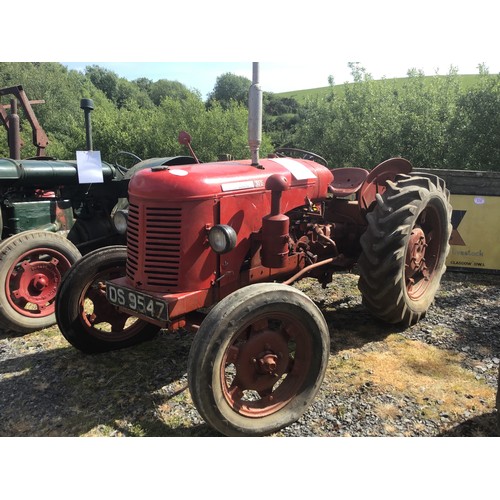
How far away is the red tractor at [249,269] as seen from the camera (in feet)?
8.47

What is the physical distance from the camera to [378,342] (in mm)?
3902

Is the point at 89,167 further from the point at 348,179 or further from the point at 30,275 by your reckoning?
the point at 348,179

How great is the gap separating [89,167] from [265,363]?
3246 mm

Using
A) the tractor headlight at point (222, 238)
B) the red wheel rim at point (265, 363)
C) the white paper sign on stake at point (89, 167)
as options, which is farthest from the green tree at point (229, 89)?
the red wheel rim at point (265, 363)

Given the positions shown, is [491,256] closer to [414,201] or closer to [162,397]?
[414,201]

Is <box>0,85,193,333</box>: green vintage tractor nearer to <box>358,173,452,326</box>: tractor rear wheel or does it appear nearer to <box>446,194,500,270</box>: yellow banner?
<box>358,173,452,326</box>: tractor rear wheel

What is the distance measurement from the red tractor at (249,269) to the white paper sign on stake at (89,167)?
1.62 metres

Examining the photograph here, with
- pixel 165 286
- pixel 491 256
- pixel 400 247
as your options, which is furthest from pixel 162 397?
pixel 491 256

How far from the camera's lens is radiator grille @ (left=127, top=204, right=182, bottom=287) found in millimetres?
2877

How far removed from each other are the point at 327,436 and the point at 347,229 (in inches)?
→ 84.8

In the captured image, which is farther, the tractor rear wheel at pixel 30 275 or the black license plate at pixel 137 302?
the tractor rear wheel at pixel 30 275

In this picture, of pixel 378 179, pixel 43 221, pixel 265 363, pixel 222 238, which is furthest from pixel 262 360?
pixel 43 221

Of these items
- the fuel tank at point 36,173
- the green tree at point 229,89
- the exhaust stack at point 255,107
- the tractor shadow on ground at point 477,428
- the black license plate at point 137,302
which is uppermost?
the green tree at point 229,89

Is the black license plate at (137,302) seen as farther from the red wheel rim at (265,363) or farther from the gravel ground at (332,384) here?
the gravel ground at (332,384)
